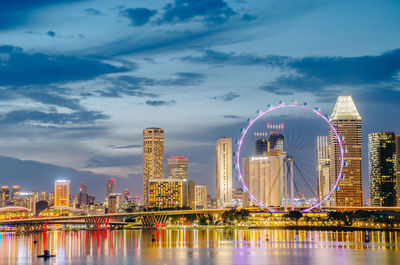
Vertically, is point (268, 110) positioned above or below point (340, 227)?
above

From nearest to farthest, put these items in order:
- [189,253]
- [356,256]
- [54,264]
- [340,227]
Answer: [54,264] < [356,256] < [189,253] < [340,227]

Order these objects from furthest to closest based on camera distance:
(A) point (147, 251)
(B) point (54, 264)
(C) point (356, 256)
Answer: (A) point (147, 251) < (C) point (356, 256) < (B) point (54, 264)

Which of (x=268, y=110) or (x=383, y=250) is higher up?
(x=268, y=110)

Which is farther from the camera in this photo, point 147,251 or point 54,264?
point 147,251

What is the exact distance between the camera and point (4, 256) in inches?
3976

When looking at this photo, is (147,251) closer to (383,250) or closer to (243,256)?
(243,256)

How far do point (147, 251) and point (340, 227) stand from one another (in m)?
106

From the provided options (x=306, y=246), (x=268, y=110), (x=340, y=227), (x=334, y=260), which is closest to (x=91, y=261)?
(x=334, y=260)

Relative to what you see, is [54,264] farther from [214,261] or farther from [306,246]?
[306,246]

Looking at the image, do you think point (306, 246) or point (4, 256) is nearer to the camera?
point (4, 256)

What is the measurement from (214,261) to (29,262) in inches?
996

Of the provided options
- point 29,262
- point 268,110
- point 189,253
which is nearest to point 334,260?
point 189,253

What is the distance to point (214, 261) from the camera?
286 feet

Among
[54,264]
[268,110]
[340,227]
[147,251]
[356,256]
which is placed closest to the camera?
[54,264]
